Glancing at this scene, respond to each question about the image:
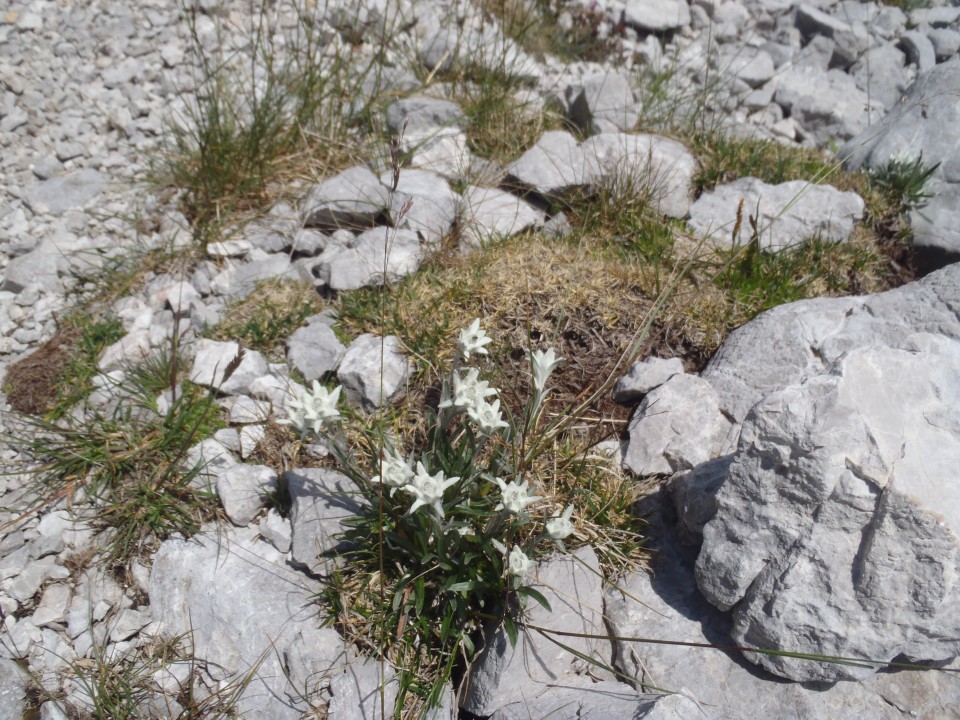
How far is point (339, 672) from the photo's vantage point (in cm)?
272

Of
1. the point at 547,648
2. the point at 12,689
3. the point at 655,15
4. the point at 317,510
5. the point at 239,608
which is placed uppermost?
the point at 655,15

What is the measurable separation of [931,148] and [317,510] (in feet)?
14.5

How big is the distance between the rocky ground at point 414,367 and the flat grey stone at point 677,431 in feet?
0.04

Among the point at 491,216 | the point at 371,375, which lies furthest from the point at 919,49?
the point at 371,375

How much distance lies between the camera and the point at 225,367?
3.55m

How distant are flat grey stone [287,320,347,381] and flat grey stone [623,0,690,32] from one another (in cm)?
469

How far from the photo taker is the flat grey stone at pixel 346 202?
4.28 meters

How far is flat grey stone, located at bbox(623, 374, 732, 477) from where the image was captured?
3.26m

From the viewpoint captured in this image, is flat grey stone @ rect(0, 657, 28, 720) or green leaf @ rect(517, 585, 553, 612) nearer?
green leaf @ rect(517, 585, 553, 612)

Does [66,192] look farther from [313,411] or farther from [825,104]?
[825,104]

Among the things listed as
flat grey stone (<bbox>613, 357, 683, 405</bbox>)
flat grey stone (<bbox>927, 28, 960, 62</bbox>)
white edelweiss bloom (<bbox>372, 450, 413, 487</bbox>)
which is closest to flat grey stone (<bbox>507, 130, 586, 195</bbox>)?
flat grey stone (<bbox>613, 357, 683, 405</bbox>)

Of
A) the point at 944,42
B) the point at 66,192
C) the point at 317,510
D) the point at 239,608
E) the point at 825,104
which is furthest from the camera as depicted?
the point at 944,42

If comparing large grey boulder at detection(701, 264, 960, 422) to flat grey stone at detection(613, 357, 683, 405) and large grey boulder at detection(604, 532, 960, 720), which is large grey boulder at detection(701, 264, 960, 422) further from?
large grey boulder at detection(604, 532, 960, 720)

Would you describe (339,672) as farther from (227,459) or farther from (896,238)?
(896,238)
